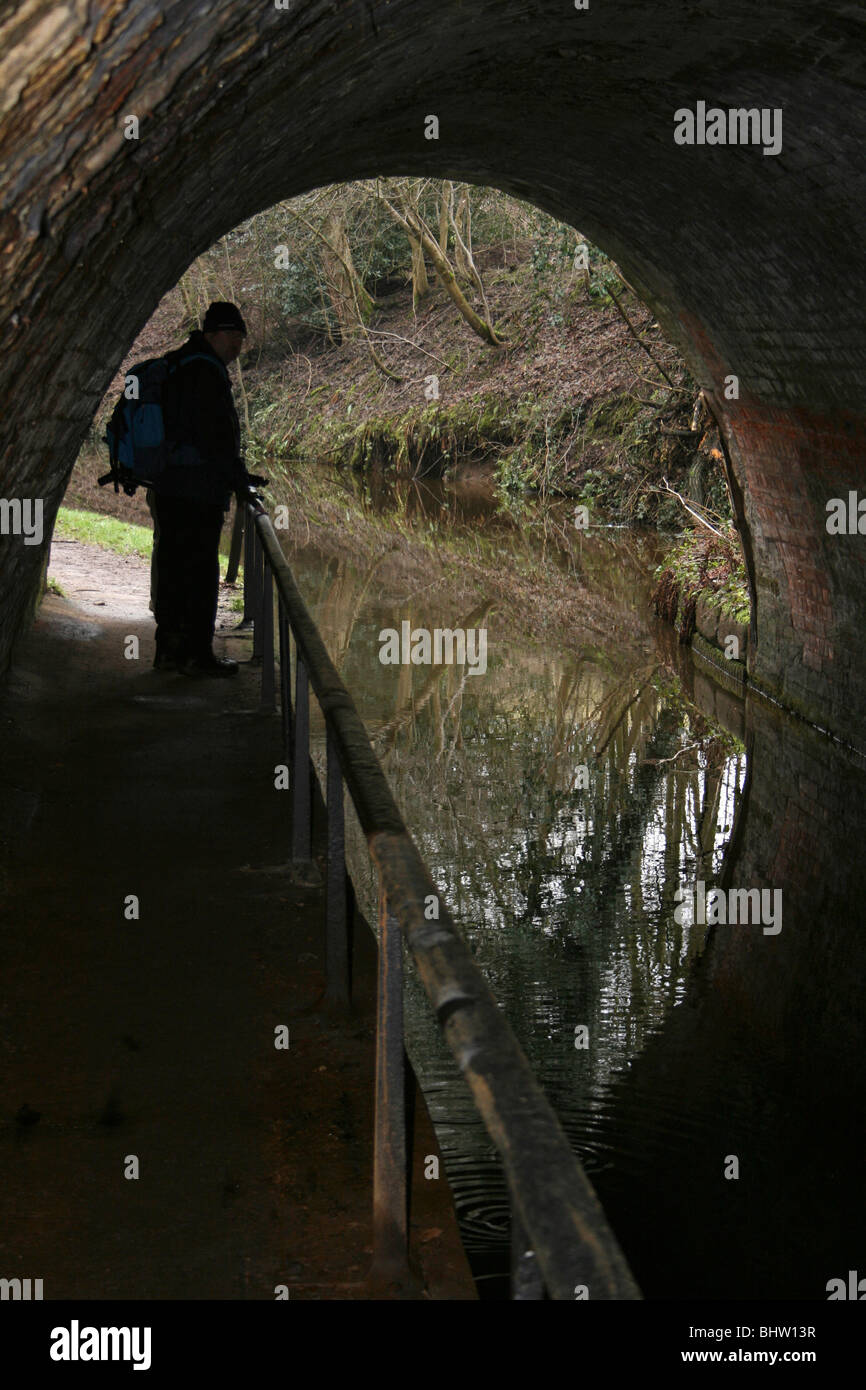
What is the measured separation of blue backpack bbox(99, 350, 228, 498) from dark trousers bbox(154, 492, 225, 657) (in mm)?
311

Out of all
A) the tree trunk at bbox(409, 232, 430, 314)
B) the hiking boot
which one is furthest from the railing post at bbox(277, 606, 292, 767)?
the tree trunk at bbox(409, 232, 430, 314)

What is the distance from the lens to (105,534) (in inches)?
640

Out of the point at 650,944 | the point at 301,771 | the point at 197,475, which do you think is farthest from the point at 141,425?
the point at 650,944

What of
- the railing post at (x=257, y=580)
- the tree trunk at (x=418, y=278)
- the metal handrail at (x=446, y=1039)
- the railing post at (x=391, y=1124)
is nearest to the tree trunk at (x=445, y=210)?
the tree trunk at (x=418, y=278)

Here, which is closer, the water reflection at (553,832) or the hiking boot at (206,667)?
the water reflection at (553,832)

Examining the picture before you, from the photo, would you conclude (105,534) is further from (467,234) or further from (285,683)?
(467,234)

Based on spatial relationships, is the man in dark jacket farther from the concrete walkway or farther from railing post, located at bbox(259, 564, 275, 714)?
the concrete walkway

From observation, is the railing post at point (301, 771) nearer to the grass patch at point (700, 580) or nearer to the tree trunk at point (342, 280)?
the grass patch at point (700, 580)

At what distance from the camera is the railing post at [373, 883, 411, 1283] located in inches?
115

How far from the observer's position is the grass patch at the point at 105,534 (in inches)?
601

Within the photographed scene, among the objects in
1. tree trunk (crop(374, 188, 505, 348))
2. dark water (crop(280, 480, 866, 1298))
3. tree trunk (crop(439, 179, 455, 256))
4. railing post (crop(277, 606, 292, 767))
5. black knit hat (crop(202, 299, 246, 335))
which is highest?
tree trunk (crop(439, 179, 455, 256))

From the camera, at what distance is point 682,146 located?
791cm

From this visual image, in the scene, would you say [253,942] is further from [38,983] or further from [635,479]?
[635,479]

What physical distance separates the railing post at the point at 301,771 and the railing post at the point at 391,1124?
2.27 metres
